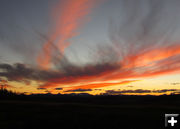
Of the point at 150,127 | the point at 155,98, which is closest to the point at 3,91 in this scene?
the point at 155,98

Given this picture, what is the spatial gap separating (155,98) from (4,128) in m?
65.1

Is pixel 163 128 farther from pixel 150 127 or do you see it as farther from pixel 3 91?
pixel 3 91

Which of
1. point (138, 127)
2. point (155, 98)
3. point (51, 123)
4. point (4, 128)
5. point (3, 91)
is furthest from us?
point (3, 91)

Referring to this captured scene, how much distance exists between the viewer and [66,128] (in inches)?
1001

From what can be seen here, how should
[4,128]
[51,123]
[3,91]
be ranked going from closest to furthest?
1. [4,128]
2. [51,123]
3. [3,91]

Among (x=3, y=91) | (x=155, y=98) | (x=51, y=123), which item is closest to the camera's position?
(x=51, y=123)

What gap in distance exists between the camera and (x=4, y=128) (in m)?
24.3

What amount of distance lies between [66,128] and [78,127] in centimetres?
186

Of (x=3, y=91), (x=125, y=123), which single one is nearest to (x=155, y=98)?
(x=125, y=123)

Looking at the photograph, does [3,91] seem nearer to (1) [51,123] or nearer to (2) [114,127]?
(1) [51,123]

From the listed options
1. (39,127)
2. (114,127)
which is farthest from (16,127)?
(114,127)

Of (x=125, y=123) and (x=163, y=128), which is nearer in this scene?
(x=163, y=128)

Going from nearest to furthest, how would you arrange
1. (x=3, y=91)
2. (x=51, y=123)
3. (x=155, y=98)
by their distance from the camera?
(x=51, y=123), (x=155, y=98), (x=3, y=91)

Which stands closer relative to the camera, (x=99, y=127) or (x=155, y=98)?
(x=99, y=127)
